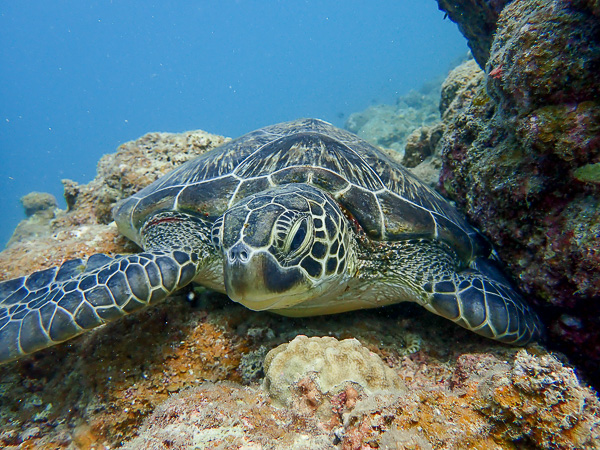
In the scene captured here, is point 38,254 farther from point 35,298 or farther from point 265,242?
point 265,242

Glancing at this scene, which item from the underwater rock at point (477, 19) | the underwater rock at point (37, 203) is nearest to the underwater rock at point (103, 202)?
the underwater rock at point (477, 19)

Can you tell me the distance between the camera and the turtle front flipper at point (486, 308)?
192 centimetres

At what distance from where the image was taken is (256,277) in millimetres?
Answer: 1646

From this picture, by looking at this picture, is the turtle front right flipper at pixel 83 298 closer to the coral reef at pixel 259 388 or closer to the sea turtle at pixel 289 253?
the sea turtle at pixel 289 253

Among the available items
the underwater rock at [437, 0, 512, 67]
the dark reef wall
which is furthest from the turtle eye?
the underwater rock at [437, 0, 512, 67]

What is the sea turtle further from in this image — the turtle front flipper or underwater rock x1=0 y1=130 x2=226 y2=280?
underwater rock x1=0 y1=130 x2=226 y2=280

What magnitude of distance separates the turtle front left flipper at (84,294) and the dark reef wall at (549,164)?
2.21 m

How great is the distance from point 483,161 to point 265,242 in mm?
1671

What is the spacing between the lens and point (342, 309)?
233 cm

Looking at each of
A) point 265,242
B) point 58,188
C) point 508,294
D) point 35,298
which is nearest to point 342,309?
point 265,242

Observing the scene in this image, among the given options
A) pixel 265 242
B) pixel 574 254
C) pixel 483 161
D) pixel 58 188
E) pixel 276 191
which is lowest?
pixel 574 254

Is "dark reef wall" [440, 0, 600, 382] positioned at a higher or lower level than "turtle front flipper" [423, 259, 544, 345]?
higher

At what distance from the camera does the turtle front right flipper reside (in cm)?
188

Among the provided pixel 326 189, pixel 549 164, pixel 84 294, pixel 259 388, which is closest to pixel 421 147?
pixel 326 189
